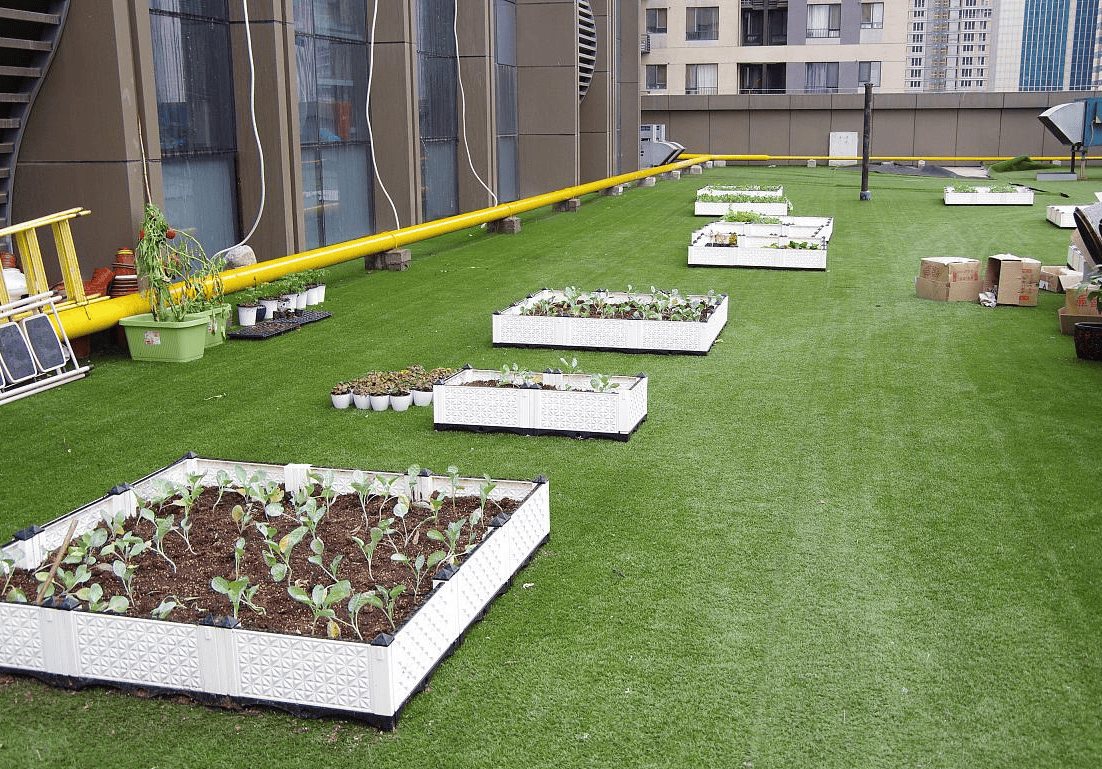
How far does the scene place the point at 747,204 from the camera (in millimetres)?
27406

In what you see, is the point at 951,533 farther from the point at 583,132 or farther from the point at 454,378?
the point at 583,132

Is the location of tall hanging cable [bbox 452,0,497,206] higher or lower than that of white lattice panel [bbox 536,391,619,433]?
higher

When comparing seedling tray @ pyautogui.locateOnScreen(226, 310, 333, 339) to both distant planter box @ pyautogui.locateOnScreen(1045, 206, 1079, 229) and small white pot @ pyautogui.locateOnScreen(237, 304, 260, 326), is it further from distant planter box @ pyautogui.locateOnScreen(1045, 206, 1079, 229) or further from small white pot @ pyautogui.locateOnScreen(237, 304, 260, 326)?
distant planter box @ pyautogui.locateOnScreen(1045, 206, 1079, 229)

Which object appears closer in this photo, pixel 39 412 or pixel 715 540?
pixel 715 540

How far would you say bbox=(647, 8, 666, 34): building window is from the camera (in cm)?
6412

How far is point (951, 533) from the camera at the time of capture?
24.9 feet

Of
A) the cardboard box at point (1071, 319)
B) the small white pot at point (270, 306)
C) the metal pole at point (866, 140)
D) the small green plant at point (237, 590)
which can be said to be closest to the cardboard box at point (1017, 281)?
the cardboard box at point (1071, 319)

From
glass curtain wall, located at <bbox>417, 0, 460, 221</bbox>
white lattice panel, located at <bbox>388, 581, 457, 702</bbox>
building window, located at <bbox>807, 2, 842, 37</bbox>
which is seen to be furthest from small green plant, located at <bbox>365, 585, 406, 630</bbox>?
building window, located at <bbox>807, 2, 842, 37</bbox>

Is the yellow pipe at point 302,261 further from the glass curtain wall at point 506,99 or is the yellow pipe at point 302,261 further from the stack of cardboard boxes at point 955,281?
the stack of cardboard boxes at point 955,281

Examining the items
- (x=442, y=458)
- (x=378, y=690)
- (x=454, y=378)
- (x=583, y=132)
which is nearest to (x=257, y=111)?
(x=454, y=378)

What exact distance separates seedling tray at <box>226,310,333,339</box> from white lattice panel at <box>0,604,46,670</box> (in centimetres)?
840

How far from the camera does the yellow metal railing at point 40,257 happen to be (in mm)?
11664

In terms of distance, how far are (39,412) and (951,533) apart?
8051 millimetres

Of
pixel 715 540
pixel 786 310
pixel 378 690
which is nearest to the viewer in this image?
pixel 378 690
